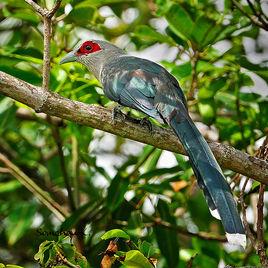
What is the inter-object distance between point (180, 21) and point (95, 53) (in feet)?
2.38

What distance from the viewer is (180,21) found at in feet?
15.9

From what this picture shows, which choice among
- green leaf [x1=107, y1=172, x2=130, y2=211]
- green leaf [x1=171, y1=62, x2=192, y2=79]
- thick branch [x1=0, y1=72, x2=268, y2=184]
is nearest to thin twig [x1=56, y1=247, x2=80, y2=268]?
thick branch [x1=0, y1=72, x2=268, y2=184]

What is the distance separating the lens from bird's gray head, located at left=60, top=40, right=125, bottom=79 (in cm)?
510

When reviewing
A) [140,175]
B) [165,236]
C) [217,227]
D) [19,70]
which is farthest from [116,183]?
[217,227]

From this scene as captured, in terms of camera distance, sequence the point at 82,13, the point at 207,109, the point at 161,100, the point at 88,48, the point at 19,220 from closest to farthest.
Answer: the point at 161,100
the point at 82,13
the point at 207,109
the point at 88,48
the point at 19,220

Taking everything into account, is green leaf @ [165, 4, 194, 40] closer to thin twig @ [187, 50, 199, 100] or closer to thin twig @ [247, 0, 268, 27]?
thin twig @ [187, 50, 199, 100]

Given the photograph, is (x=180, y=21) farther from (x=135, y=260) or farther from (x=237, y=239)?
(x=135, y=260)

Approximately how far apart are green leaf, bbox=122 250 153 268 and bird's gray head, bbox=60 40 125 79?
2.22 m

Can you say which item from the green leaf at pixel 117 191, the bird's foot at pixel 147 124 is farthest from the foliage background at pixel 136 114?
the bird's foot at pixel 147 124

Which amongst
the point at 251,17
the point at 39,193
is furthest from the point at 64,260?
the point at 251,17

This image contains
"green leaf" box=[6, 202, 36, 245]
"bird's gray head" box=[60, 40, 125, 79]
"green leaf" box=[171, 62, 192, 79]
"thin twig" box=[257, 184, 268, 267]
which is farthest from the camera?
"green leaf" box=[6, 202, 36, 245]

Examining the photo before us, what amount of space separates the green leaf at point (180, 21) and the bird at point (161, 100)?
0.34 metres

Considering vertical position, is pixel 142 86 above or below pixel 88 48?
above

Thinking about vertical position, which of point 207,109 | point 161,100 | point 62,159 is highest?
point 161,100
